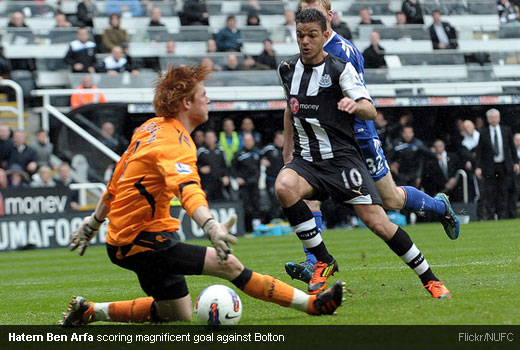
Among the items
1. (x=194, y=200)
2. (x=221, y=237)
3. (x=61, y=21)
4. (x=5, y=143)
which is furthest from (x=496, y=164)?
(x=221, y=237)

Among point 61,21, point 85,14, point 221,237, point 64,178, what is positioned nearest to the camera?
point 221,237

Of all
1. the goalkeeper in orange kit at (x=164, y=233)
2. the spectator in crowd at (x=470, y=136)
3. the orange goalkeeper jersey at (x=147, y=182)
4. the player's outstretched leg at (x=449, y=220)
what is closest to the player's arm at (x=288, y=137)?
the player's outstretched leg at (x=449, y=220)

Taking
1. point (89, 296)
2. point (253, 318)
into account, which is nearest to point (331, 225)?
point (89, 296)

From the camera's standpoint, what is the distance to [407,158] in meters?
19.0

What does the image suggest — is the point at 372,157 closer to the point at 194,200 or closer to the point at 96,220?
the point at 96,220

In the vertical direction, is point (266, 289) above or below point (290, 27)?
above

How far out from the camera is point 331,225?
1980 centimetres

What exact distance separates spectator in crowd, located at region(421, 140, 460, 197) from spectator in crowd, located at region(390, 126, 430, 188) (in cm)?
34

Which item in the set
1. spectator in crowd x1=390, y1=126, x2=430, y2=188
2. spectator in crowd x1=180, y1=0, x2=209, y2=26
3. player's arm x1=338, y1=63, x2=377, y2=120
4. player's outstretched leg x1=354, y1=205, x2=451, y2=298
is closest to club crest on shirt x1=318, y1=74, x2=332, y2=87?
player's arm x1=338, y1=63, x2=377, y2=120

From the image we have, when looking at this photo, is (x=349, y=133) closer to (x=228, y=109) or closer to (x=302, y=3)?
(x=302, y=3)

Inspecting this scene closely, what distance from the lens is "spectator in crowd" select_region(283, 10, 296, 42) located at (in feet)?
70.3

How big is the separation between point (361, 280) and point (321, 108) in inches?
81.4

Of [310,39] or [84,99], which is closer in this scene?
[310,39]

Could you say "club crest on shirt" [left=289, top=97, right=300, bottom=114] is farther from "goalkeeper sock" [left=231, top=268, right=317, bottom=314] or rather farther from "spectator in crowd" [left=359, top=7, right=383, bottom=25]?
"spectator in crowd" [left=359, top=7, right=383, bottom=25]
